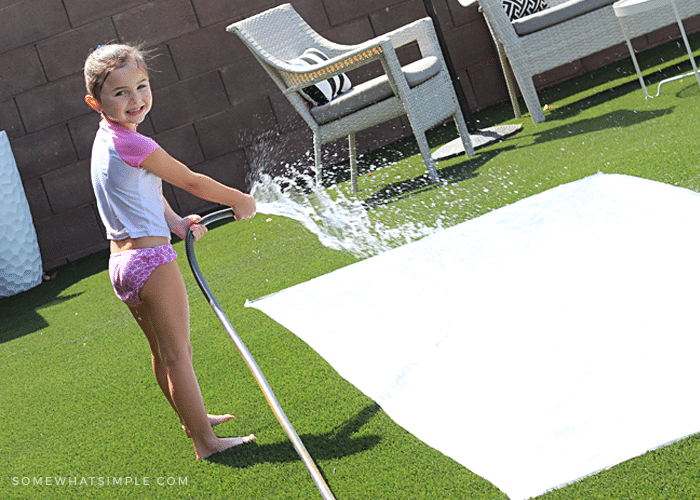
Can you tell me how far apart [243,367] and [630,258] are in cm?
117

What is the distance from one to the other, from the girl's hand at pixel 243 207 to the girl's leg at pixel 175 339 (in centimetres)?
19

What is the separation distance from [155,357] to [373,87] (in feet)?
8.01

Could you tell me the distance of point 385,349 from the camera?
185cm

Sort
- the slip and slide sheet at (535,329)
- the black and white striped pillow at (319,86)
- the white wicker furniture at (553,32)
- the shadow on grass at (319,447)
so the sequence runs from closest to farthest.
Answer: the slip and slide sheet at (535,329) < the shadow on grass at (319,447) < the black and white striped pillow at (319,86) < the white wicker furniture at (553,32)

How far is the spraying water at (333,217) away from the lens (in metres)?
2.88

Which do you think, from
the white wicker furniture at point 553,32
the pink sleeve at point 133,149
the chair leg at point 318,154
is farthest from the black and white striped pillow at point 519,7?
the pink sleeve at point 133,149

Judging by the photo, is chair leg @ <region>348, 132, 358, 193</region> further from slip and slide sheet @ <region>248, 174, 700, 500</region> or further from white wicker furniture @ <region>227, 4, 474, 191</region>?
slip and slide sheet @ <region>248, 174, 700, 500</region>

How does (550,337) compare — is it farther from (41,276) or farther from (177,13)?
(177,13)

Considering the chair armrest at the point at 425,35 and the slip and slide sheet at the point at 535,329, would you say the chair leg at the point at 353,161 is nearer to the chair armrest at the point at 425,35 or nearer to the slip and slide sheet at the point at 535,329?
the chair armrest at the point at 425,35

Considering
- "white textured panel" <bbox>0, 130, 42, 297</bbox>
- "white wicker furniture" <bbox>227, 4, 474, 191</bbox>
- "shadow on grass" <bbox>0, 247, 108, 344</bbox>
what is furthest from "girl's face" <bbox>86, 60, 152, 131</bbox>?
"white textured panel" <bbox>0, 130, 42, 297</bbox>

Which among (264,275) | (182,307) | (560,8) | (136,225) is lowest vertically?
(264,275)

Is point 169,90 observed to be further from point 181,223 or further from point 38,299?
point 181,223

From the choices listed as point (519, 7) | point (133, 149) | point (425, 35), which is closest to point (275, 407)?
point (133, 149)

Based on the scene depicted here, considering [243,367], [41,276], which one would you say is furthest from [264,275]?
[41,276]
